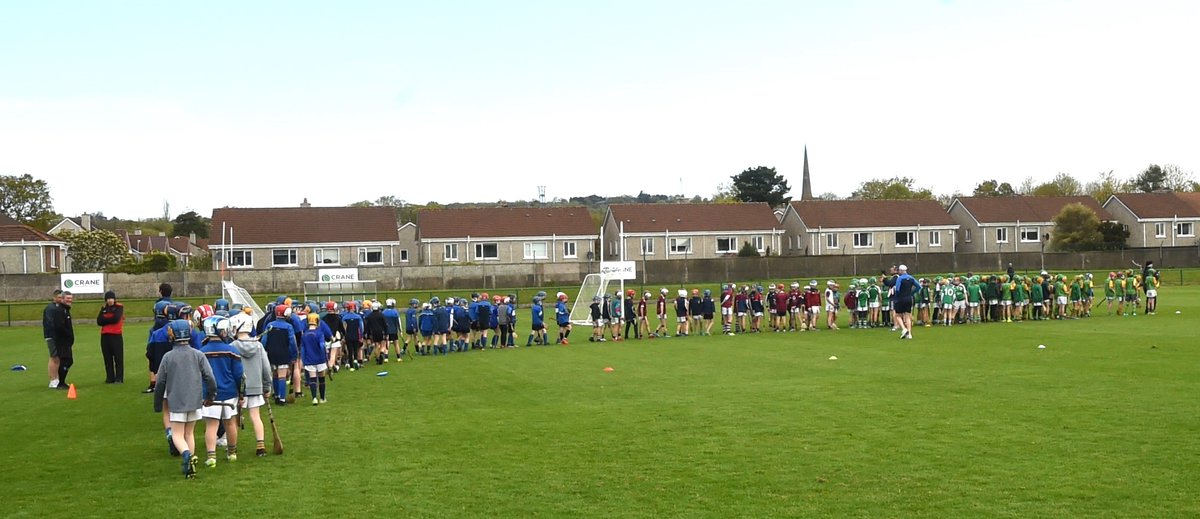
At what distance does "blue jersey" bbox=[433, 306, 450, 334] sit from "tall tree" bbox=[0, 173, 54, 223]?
268 feet

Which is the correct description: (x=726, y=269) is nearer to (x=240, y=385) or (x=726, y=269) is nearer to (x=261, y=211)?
(x=261, y=211)

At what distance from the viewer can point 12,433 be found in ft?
43.7

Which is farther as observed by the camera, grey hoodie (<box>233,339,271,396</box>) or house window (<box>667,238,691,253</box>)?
house window (<box>667,238,691,253</box>)

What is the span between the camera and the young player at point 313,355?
15516 mm

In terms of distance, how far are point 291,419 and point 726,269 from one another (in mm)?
46791

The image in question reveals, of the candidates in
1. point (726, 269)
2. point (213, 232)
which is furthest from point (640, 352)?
point (213, 232)

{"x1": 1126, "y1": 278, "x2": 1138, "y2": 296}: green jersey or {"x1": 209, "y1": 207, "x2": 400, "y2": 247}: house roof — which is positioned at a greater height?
{"x1": 209, "y1": 207, "x2": 400, "y2": 247}: house roof

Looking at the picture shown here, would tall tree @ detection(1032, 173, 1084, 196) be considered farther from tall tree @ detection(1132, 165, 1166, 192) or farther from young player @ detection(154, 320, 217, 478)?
young player @ detection(154, 320, 217, 478)

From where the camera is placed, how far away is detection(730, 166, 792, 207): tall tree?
4090 inches

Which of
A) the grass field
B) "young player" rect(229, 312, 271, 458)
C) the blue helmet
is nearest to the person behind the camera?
the grass field

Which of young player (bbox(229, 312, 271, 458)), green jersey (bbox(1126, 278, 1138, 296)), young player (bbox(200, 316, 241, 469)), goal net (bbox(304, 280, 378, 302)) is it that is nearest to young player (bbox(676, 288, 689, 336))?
green jersey (bbox(1126, 278, 1138, 296))

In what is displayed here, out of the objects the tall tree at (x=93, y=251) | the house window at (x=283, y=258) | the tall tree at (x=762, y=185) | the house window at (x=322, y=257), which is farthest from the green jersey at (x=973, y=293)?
the tall tree at (x=762, y=185)

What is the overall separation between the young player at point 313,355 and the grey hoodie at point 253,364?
419 centimetres

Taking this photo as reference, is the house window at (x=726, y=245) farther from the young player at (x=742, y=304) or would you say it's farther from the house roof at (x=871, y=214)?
the young player at (x=742, y=304)
